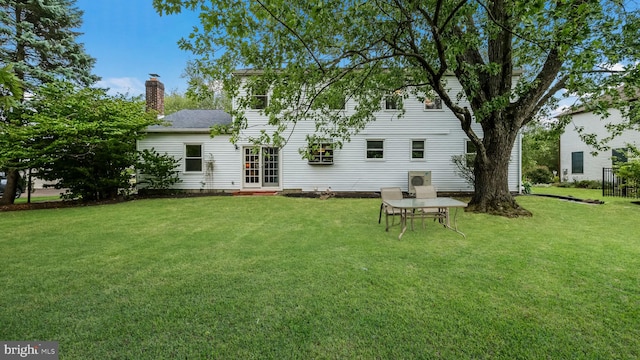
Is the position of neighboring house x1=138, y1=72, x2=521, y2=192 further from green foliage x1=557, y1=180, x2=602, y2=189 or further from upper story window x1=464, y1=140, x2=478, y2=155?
green foliage x1=557, y1=180, x2=602, y2=189

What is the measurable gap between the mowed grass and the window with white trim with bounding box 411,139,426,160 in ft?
24.1

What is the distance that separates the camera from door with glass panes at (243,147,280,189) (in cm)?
1340

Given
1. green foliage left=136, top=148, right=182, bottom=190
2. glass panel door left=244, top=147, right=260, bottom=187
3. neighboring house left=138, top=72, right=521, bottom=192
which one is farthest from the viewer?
glass panel door left=244, top=147, right=260, bottom=187

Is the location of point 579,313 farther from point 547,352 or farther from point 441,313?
point 441,313

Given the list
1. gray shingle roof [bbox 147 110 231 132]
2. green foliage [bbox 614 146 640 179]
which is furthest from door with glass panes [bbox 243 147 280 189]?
green foliage [bbox 614 146 640 179]

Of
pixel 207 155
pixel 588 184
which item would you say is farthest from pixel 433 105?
pixel 588 184

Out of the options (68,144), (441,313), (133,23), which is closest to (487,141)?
(441,313)

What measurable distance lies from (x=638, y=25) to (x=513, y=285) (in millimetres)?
6527

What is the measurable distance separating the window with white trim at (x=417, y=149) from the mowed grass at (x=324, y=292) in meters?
7.34

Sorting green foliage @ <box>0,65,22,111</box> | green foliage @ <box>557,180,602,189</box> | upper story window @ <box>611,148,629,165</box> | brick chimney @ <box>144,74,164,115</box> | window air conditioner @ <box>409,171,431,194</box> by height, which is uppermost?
brick chimney @ <box>144,74,164,115</box>

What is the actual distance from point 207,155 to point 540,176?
75.4 ft

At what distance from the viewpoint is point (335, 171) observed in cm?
1323

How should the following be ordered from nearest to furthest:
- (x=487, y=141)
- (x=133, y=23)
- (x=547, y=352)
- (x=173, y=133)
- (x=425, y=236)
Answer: (x=547, y=352) < (x=425, y=236) < (x=487, y=141) < (x=173, y=133) < (x=133, y=23)

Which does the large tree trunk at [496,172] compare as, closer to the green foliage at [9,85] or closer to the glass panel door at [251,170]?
the green foliage at [9,85]
